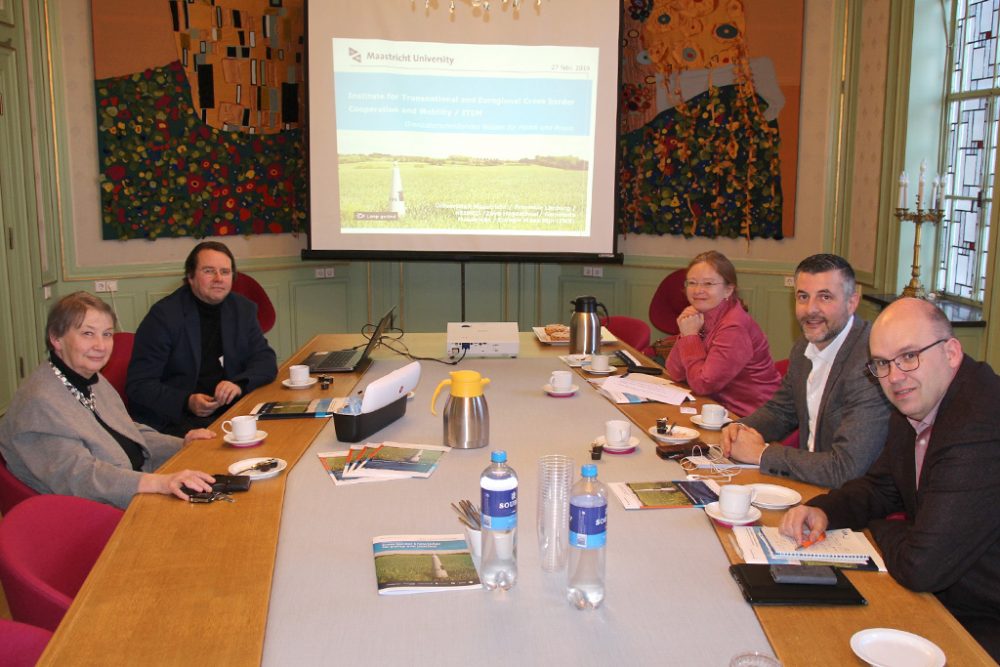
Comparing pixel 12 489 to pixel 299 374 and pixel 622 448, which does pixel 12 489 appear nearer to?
pixel 299 374

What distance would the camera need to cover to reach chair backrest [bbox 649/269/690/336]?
19.3 feet

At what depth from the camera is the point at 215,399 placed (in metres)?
3.62

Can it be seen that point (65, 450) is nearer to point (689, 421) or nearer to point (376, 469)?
point (376, 469)

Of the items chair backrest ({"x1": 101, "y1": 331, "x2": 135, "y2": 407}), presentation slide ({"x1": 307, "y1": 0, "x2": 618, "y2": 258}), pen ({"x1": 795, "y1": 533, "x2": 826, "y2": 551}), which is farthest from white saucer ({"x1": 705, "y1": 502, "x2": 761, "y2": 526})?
presentation slide ({"x1": 307, "y1": 0, "x2": 618, "y2": 258})

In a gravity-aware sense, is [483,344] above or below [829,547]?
above

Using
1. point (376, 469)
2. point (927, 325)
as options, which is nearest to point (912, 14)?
point (927, 325)

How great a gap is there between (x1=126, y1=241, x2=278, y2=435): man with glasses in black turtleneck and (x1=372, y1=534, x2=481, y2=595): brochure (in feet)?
6.17

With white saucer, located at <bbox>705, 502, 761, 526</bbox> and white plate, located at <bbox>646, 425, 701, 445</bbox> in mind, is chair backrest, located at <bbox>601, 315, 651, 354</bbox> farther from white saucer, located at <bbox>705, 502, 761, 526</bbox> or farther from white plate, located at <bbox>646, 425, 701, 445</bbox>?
white saucer, located at <bbox>705, 502, 761, 526</bbox>

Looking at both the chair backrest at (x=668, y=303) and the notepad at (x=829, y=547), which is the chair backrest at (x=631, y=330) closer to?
the chair backrest at (x=668, y=303)

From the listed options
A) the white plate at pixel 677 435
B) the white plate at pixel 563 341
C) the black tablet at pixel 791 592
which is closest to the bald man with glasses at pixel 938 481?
the black tablet at pixel 791 592

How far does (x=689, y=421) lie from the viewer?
2867 mm

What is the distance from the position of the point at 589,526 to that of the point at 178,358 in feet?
8.86

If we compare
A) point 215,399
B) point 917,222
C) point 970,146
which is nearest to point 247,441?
point 215,399

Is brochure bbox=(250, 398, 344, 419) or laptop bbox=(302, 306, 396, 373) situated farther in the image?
laptop bbox=(302, 306, 396, 373)
